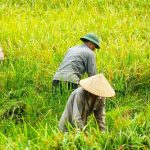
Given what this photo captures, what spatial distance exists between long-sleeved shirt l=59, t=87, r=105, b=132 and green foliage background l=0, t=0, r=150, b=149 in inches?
5.8

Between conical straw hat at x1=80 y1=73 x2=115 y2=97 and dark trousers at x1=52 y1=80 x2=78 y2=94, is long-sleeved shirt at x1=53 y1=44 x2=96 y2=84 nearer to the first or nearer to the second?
dark trousers at x1=52 y1=80 x2=78 y2=94

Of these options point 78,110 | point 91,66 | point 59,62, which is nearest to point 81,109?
point 78,110

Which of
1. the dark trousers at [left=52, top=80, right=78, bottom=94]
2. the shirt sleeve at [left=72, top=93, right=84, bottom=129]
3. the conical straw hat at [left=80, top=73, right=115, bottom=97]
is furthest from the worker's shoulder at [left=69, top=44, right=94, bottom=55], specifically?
the shirt sleeve at [left=72, top=93, right=84, bottom=129]

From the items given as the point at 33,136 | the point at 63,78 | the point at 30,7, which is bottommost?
the point at 33,136

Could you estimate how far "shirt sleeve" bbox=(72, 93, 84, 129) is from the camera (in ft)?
15.9

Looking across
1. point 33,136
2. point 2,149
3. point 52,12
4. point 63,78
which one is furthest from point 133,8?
point 2,149

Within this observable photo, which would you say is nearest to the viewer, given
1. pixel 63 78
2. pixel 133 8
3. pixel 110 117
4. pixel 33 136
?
pixel 33 136

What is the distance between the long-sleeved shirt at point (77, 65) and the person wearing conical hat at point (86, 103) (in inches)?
48.8

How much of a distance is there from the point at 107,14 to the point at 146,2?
4.92 ft

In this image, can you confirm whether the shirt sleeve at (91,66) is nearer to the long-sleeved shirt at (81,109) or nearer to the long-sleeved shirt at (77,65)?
the long-sleeved shirt at (77,65)

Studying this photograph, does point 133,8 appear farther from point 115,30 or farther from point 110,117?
point 110,117

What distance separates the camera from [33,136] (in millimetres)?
5277

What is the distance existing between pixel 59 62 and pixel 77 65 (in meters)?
1.03

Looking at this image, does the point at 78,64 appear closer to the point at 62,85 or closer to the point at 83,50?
the point at 83,50
